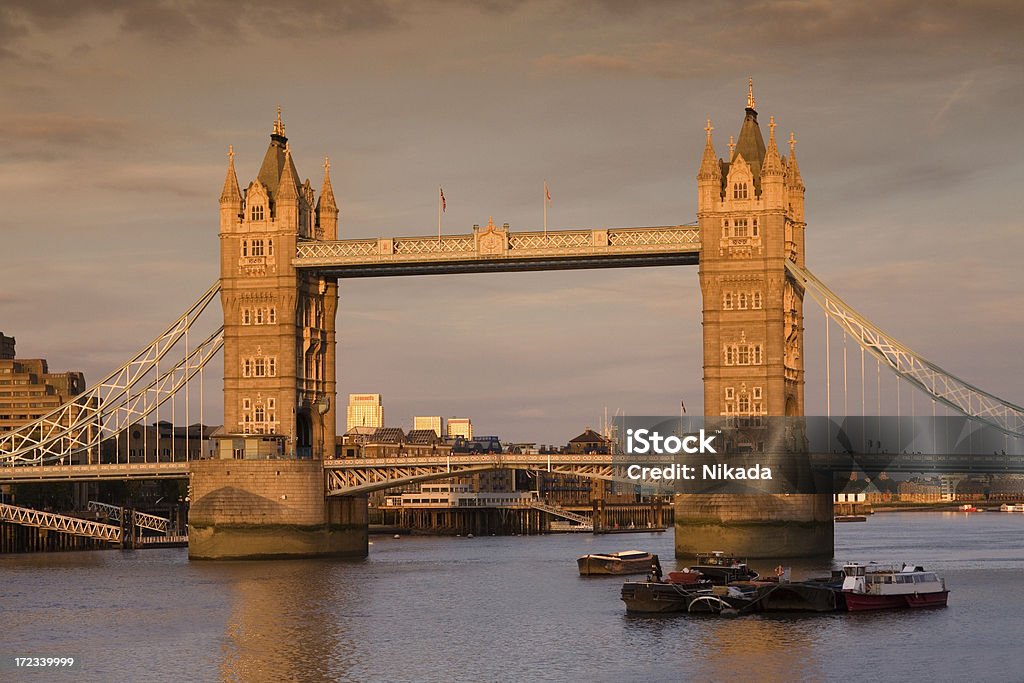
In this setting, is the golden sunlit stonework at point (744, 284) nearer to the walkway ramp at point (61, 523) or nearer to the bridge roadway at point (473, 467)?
the bridge roadway at point (473, 467)

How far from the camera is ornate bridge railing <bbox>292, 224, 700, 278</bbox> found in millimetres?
119562

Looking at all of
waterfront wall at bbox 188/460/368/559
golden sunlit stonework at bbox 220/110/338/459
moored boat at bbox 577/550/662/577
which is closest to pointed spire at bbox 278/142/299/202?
golden sunlit stonework at bbox 220/110/338/459

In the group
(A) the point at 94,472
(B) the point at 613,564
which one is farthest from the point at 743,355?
(A) the point at 94,472

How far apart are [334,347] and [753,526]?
3596 cm

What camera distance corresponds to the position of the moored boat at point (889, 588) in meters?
86.6

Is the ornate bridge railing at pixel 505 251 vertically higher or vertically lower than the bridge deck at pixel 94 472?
higher

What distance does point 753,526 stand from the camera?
4513 inches

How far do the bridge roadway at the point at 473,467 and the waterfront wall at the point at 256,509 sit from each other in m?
2.35

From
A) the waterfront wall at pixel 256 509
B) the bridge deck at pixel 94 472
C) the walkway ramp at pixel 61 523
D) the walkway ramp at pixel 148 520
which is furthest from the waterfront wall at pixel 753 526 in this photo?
the walkway ramp at pixel 148 520

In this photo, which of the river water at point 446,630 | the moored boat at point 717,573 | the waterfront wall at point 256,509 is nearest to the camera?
the river water at point 446,630

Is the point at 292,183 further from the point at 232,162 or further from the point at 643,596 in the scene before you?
the point at 643,596

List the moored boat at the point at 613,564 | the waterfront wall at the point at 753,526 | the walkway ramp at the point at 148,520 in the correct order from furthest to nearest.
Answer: the walkway ramp at the point at 148,520 → the waterfront wall at the point at 753,526 → the moored boat at the point at 613,564

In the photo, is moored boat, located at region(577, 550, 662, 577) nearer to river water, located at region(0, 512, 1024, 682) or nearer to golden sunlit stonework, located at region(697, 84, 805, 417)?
river water, located at region(0, 512, 1024, 682)

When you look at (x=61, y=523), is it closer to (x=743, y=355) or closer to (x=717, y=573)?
(x=743, y=355)
